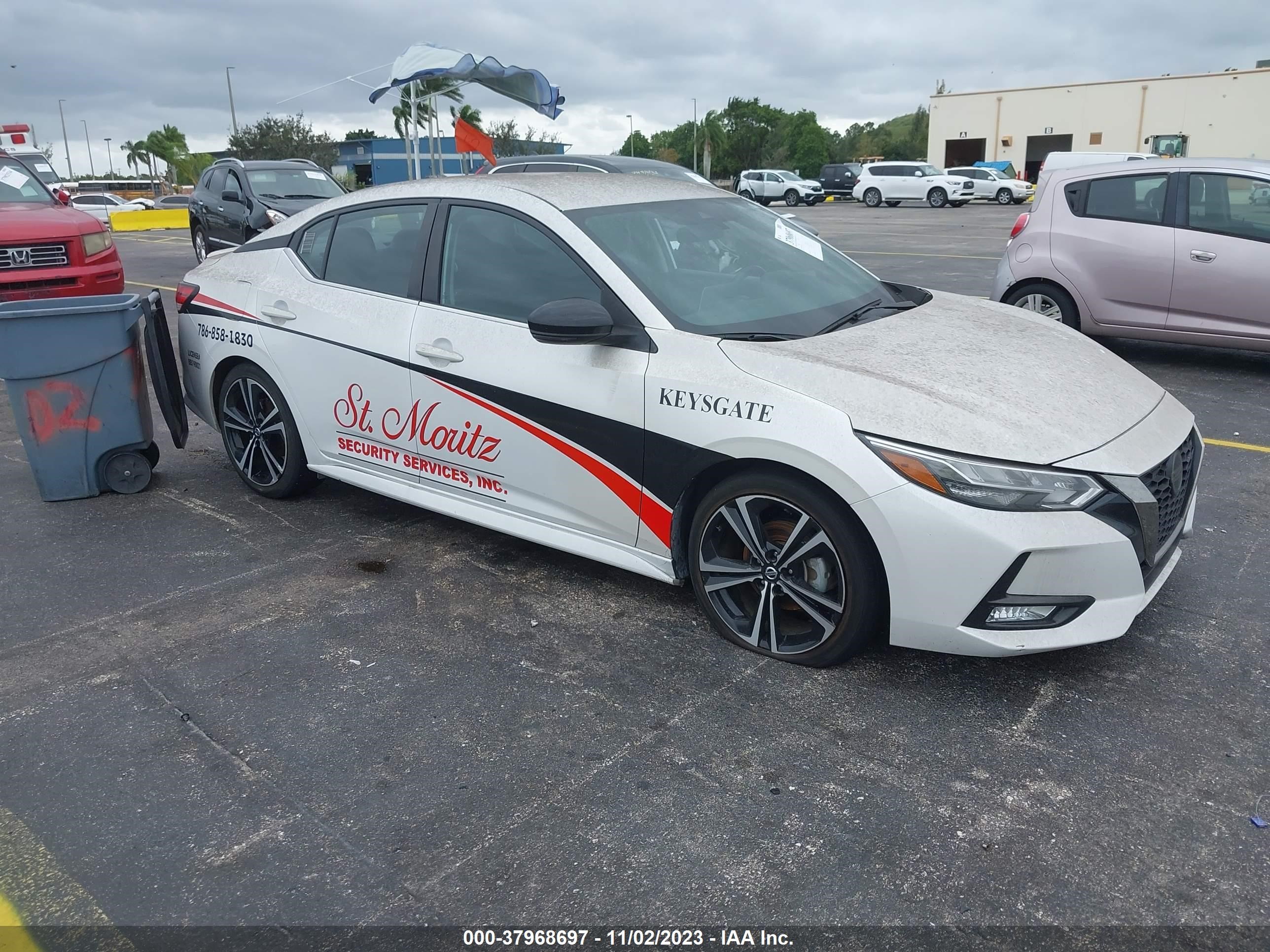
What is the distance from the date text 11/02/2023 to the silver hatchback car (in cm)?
675

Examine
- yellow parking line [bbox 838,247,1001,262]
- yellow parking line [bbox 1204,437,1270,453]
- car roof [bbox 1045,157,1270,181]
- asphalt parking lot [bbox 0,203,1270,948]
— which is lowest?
asphalt parking lot [bbox 0,203,1270,948]

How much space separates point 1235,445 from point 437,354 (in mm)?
4667

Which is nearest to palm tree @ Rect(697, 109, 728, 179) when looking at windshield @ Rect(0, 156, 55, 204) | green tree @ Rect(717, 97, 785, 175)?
green tree @ Rect(717, 97, 785, 175)

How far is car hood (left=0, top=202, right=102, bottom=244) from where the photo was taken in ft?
27.5

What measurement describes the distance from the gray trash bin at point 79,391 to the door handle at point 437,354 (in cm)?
200

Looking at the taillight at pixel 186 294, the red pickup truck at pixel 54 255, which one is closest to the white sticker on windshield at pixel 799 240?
the taillight at pixel 186 294

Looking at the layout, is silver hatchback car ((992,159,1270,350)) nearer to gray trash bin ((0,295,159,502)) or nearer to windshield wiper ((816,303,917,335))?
windshield wiper ((816,303,917,335))

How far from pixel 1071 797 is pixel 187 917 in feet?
7.54

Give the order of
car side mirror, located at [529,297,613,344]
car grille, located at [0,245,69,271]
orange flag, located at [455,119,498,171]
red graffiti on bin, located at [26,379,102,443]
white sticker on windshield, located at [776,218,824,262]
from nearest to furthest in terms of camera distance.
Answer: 1. car side mirror, located at [529,297,613,344]
2. white sticker on windshield, located at [776,218,824,262]
3. red graffiti on bin, located at [26,379,102,443]
4. car grille, located at [0,245,69,271]
5. orange flag, located at [455,119,498,171]

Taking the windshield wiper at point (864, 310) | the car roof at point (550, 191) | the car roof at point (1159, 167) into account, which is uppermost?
the car roof at point (1159, 167)

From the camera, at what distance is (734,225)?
4457 millimetres

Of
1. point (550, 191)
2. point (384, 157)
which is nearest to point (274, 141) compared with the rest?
point (384, 157)

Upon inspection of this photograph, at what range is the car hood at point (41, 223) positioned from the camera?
8.38 m

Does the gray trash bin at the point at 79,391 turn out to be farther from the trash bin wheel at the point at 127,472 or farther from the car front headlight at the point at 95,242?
the car front headlight at the point at 95,242
